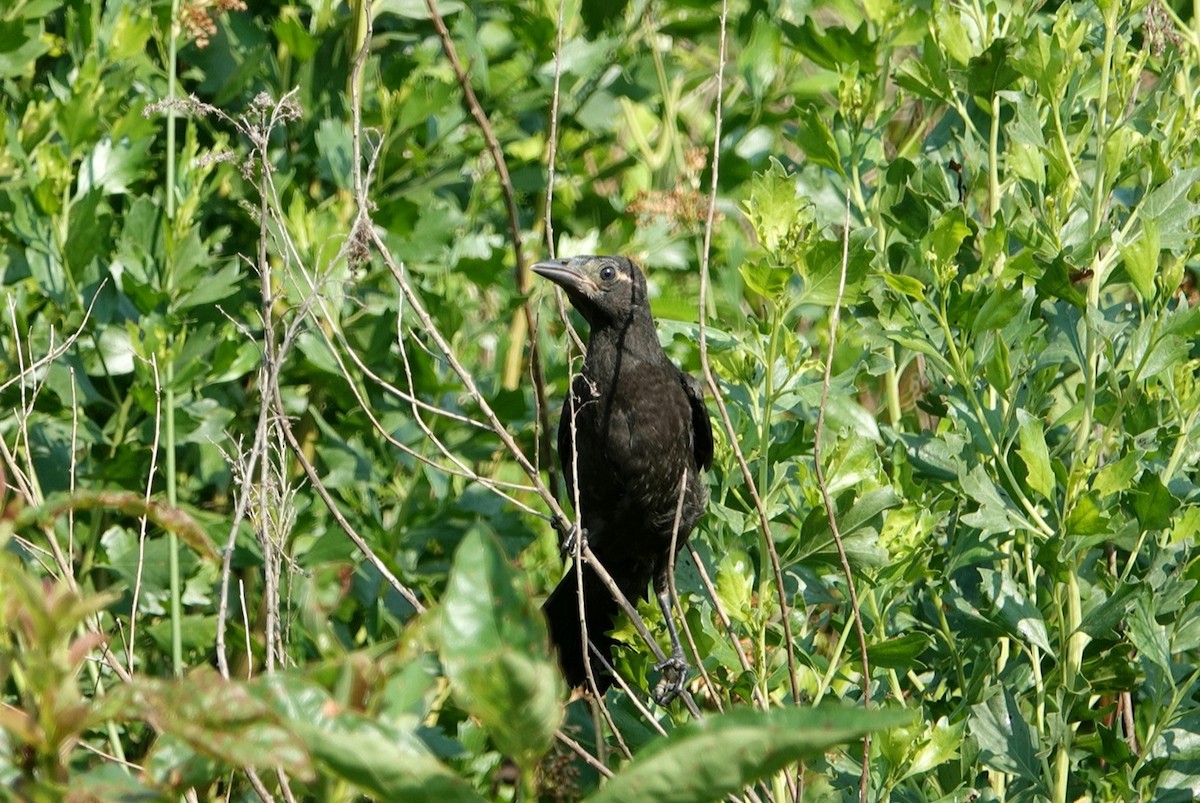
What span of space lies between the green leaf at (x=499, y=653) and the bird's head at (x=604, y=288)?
9.51 feet

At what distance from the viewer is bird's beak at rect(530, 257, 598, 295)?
13.7 ft

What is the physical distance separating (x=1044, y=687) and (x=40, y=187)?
285 centimetres

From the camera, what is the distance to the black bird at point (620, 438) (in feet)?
14.1

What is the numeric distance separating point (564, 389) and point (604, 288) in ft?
2.03

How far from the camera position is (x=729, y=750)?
131 cm

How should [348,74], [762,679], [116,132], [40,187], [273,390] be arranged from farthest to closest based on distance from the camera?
1. [348,74]
2. [116,132]
3. [40,187]
4. [762,679]
5. [273,390]

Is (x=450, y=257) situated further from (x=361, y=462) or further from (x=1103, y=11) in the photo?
(x=1103, y=11)

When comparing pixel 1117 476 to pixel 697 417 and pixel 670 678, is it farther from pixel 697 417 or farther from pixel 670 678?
pixel 697 417

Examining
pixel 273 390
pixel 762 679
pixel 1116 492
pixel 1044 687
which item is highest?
pixel 273 390

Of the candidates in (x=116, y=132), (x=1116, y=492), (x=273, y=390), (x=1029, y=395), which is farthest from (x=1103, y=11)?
(x=116, y=132)

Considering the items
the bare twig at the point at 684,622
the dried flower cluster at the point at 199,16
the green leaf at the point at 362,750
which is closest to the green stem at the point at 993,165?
the bare twig at the point at 684,622

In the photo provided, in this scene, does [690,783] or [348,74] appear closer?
[690,783]

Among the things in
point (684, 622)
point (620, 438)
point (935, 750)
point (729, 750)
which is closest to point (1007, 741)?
point (935, 750)

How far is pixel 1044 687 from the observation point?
3.11m
